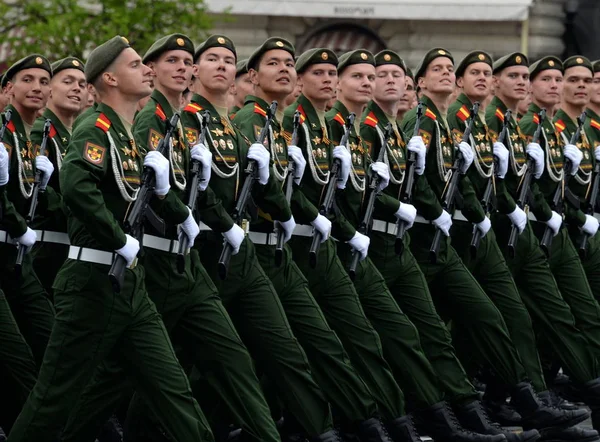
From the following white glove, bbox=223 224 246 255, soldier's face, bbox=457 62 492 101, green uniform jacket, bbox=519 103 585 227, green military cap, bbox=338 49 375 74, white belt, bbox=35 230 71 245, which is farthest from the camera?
green uniform jacket, bbox=519 103 585 227

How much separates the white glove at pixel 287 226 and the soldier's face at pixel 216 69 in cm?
62

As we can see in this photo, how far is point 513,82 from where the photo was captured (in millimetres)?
9898

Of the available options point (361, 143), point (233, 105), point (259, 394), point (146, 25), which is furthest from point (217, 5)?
point (259, 394)

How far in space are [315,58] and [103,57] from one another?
166 cm

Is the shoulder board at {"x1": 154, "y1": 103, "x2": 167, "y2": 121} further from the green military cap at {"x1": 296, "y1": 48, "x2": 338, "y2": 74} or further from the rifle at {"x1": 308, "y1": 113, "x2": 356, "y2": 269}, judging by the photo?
the green military cap at {"x1": 296, "y1": 48, "x2": 338, "y2": 74}

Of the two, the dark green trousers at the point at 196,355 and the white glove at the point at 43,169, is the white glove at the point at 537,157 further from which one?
the dark green trousers at the point at 196,355

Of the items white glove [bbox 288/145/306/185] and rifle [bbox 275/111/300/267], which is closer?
rifle [bbox 275/111/300/267]

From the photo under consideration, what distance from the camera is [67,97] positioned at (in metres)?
8.81

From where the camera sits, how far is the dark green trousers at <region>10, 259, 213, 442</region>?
6.69 meters

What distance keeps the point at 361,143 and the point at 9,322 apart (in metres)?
1.96

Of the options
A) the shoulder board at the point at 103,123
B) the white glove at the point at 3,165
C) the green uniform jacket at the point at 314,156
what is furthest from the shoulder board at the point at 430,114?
the shoulder board at the point at 103,123

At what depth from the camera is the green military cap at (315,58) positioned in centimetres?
852

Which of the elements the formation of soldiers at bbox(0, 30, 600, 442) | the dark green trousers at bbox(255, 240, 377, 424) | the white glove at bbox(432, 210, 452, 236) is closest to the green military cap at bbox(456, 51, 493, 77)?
the formation of soldiers at bbox(0, 30, 600, 442)

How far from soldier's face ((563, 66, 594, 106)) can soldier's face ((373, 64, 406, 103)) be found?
5.51 feet
